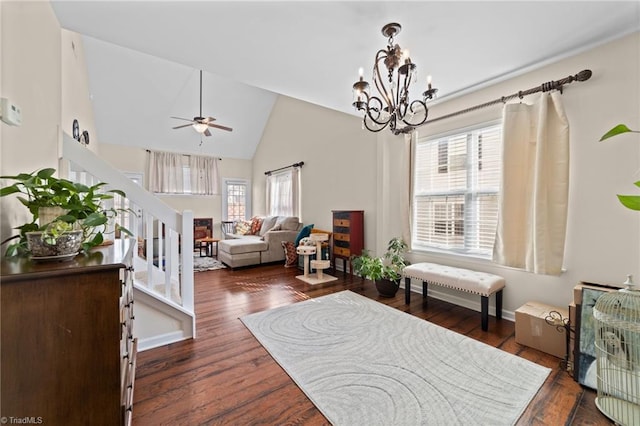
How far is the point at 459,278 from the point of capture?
2609 millimetres

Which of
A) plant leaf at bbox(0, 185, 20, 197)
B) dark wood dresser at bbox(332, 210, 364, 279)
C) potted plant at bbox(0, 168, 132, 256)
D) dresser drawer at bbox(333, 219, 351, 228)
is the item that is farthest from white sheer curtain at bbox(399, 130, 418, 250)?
plant leaf at bbox(0, 185, 20, 197)

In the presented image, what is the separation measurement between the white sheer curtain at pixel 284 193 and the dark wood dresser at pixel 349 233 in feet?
5.78

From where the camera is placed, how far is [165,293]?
229 centimetres

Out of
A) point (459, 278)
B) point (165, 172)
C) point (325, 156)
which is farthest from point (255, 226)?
point (459, 278)

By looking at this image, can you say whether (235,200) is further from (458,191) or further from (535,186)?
(535,186)

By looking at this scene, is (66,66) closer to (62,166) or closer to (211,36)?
(62,166)

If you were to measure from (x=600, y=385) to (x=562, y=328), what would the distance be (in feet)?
1.73

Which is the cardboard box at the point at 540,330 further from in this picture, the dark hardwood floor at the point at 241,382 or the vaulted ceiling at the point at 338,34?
the vaulted ceiling at the point at 338,34

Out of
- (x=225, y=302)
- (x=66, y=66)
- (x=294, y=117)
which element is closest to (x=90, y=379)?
(x=225, y=302)

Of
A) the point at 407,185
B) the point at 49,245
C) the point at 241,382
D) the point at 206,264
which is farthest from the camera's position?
the point at 206,264

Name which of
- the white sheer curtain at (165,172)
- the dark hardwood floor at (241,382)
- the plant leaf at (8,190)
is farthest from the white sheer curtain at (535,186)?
the white sheer curtain at (165,172)

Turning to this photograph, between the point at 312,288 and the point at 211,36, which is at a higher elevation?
the point at 211,36

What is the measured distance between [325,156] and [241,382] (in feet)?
13.2

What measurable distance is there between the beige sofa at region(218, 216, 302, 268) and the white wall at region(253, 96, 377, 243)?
42 centimetres
